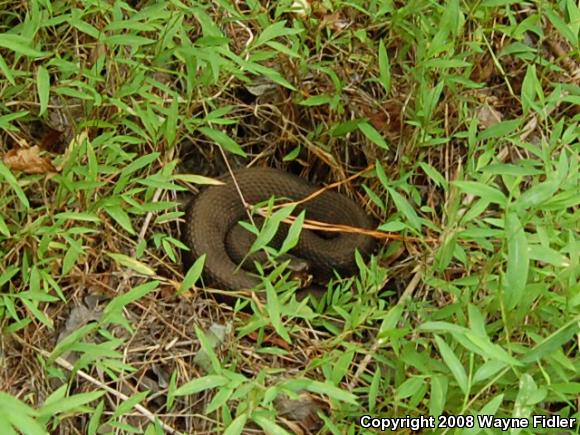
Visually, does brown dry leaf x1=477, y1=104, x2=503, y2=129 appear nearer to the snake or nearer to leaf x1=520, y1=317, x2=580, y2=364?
the snake

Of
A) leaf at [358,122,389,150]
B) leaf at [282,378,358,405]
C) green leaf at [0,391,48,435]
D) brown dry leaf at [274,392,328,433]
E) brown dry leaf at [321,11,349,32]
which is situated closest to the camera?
green leaf at [0,391,48,435]

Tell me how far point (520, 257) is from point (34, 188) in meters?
1.98

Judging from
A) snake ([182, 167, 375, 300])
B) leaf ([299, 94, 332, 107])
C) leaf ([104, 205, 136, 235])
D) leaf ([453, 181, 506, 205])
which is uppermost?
leaf ([453, 181, 506, 205])

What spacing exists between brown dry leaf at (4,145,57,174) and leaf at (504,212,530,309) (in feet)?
6.16

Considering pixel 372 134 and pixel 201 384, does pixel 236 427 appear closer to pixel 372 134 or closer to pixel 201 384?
pixel 201 384

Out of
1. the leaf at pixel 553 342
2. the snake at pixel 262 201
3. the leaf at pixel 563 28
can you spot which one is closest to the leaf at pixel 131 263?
the snake at pixel 262 201

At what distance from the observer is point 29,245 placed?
3617 mm

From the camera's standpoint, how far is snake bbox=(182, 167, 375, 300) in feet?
14.9

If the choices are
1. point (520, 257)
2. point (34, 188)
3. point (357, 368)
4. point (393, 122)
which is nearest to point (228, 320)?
point (357, 368)

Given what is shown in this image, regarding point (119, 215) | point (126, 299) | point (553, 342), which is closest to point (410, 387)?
point (553, 342)

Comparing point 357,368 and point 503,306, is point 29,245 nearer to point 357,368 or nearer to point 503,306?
point 357,368

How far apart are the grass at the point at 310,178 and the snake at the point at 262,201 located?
0.10 m

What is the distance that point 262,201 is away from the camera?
4602mm

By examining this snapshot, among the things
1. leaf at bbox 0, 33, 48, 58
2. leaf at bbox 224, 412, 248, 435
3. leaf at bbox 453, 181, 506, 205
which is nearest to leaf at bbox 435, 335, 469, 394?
leaf at bbox 453, 181, 506, 205
